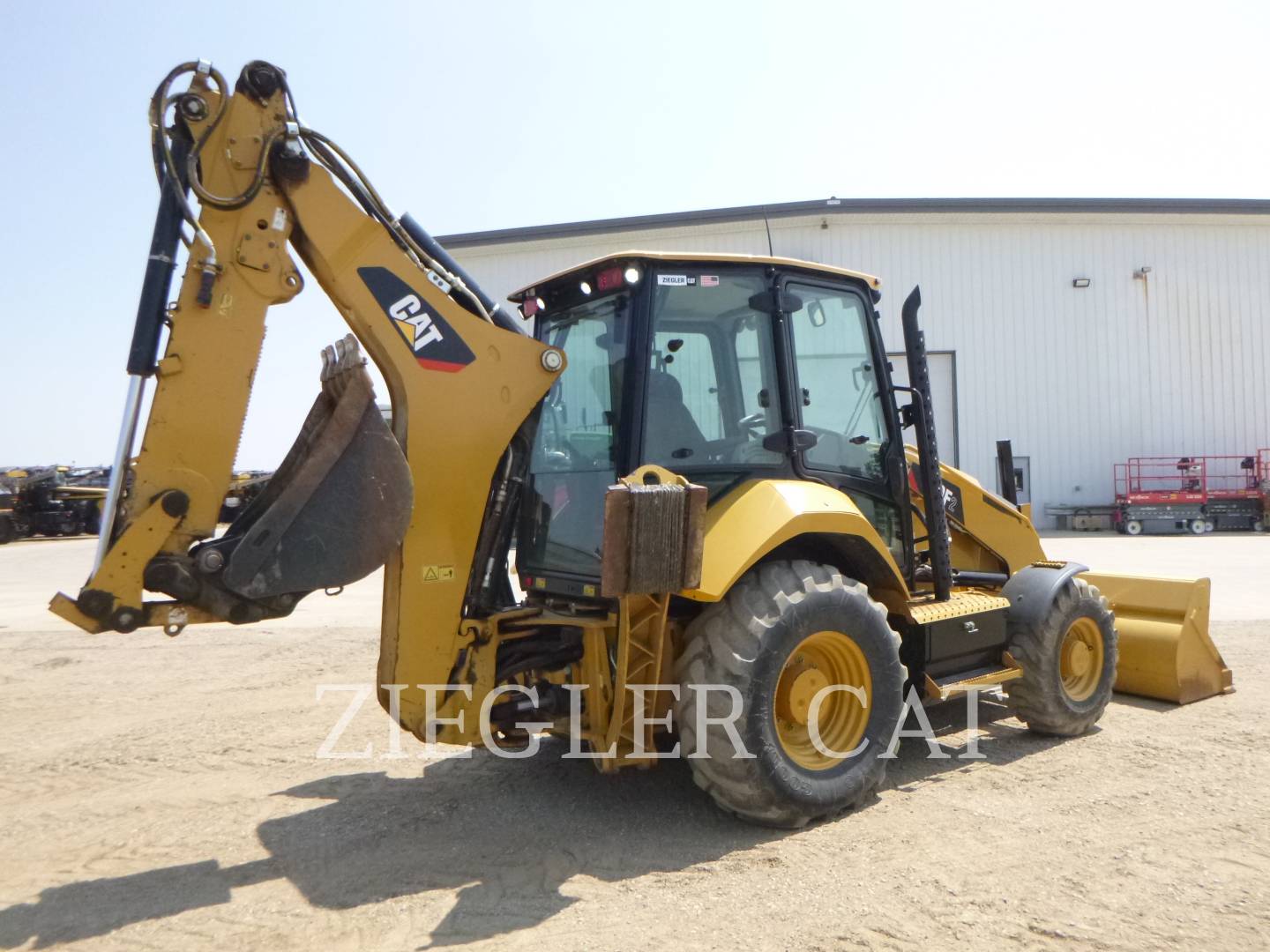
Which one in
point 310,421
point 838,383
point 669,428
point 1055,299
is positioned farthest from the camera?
point 1055,299

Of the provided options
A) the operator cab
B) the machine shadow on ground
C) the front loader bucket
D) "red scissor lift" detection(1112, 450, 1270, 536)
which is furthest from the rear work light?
Result: "red scissor lift" detection(1112, 450, 1270, 536)

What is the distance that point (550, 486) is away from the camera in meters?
4.40

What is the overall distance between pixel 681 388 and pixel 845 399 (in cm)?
104

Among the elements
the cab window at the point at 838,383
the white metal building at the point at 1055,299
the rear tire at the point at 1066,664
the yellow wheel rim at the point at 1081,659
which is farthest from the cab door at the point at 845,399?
the white metal building at the point at 1055,299

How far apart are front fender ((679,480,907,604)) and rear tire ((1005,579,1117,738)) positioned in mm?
1331

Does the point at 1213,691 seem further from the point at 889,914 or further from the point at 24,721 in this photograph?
the point at 24,721

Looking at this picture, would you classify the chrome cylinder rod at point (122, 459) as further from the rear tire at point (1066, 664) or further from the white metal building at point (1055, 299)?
the white metal building at point (1055, 299)

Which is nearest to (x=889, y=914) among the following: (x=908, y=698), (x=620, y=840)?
(x=620, y=840)

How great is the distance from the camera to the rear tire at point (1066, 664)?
540cm

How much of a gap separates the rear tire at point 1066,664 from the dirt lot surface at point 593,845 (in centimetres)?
17

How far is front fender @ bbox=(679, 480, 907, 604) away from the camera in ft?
12.7

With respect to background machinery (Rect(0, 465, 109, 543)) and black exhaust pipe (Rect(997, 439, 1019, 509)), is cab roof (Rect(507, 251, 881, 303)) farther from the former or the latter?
background machinery (Rect(0, 465, 109, 543))

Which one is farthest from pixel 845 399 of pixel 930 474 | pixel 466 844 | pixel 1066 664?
pixel 466 844

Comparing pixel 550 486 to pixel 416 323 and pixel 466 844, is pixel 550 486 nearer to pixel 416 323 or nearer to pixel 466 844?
pixel 416 323
